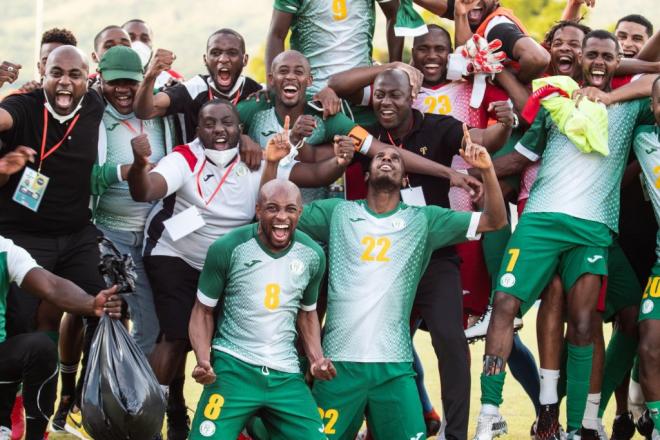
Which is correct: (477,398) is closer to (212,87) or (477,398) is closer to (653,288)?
(653,288)

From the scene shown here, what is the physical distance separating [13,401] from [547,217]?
A: 358cm

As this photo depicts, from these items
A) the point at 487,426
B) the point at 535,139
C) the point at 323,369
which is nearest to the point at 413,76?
the point at 535,139

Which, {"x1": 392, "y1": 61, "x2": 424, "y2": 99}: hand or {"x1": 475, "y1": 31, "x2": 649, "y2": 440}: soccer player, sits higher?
{"x1": 392, "y1": 61, "x2": 424, "y2": 99}: hand

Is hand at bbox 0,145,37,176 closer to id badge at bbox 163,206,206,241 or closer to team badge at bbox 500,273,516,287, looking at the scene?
id badge at bbox 163,206,206,241

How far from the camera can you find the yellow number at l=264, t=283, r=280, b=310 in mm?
6598

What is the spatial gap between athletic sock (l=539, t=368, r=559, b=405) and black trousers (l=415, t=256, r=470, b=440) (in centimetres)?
52

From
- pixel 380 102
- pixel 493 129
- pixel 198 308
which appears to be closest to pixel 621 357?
pixel 493 129

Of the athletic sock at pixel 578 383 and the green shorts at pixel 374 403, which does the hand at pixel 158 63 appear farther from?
the athletic sock at pixel 578 383

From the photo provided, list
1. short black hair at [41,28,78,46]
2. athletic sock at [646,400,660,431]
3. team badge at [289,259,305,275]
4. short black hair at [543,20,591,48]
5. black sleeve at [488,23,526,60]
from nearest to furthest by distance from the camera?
team badge at [289,259,305,275], athletic sock at [646,400,660,431], black sleeve at [488,23,526,60], short black hair at [543,20,591,48], short black hair at [41,28,78,46]

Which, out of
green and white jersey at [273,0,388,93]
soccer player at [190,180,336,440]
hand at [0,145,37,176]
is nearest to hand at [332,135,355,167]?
soccer player at [190,180,336,440]

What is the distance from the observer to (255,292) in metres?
6.59

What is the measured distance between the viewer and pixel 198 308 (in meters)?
6.67

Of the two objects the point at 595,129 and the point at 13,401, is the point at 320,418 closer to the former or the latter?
the point at 13,401

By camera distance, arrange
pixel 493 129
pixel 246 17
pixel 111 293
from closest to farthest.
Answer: pixel 111 293
pixel 493 129
pixel 246 17
